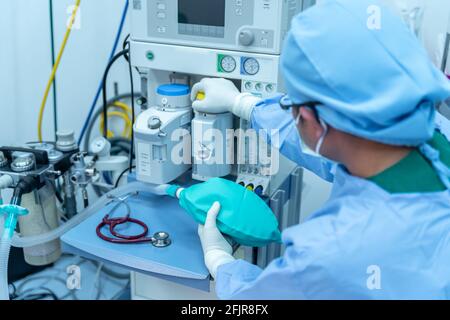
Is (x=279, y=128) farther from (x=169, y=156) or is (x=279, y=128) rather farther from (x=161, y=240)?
(x=161, y=240)

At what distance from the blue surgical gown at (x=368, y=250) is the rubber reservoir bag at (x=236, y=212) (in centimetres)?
23

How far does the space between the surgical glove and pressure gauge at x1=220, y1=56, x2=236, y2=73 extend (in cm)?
39

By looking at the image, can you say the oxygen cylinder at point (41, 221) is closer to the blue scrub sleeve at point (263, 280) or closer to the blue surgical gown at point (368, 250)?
the blue scrub sleeve at point (263, 280)

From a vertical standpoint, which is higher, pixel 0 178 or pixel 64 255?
pixel 0 178

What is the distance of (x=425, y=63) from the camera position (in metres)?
0.88

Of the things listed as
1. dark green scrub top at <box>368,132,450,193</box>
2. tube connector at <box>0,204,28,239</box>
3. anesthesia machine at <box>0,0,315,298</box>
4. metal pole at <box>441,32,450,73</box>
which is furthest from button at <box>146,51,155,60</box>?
metal pole at <box>441,32,450,73</box>

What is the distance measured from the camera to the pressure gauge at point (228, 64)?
1.35 metres

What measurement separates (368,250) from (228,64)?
2.27 feet

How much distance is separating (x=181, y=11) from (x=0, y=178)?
2.24 feet

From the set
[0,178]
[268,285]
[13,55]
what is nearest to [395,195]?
[268,285]

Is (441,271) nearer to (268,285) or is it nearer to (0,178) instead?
(268,285)

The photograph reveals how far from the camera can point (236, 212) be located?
1.19m

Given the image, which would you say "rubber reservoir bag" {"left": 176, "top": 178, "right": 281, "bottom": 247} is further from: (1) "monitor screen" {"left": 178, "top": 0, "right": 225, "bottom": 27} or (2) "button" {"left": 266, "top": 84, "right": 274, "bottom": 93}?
(1) "monitor screen" {"left": 178, "top": 0, "right": 225, "bottom": 27}

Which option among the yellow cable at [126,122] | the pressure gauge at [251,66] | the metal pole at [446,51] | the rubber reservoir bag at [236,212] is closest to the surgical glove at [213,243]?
the rubber reservoir bag at [236,212]
